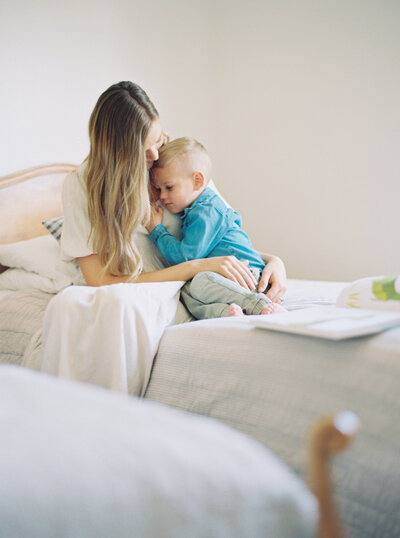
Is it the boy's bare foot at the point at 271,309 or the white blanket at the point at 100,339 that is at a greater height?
the white blanket at the point at 100,339

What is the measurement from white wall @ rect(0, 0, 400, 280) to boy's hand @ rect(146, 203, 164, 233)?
0.75 m

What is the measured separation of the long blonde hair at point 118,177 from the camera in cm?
146

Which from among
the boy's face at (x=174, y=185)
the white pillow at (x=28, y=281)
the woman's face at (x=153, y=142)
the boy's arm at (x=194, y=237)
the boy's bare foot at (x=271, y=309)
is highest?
the woman's face at (x=153, y=142)

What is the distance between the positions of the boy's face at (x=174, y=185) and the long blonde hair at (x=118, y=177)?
17 centimetres

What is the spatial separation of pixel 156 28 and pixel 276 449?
260cm

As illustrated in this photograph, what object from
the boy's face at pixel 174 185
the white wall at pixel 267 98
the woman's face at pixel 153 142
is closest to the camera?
the woman's face at pixel 153 142

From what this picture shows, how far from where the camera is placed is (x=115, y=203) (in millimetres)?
1461

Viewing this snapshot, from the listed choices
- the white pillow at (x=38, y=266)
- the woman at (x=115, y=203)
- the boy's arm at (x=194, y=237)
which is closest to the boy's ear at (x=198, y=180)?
the boy's arm at (x=194, y=237)

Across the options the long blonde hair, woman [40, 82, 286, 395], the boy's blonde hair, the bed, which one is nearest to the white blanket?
the bed

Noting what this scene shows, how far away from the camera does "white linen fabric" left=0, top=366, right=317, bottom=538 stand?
1.07 ft

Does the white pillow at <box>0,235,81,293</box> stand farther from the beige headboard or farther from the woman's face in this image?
the woman's face

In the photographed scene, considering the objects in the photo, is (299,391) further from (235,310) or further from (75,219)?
(75,219)

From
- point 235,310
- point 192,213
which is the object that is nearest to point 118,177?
point 192,213

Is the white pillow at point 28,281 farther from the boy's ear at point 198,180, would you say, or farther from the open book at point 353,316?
the open book at point 353,316
